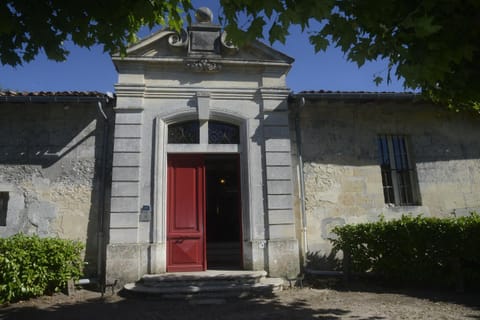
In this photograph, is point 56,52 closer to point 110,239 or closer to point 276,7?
point 276,7

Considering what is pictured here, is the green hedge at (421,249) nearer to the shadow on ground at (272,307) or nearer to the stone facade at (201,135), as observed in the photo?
the shadow on ground at (272,307)

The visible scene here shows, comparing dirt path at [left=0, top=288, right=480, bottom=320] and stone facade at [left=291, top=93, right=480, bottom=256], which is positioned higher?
stone facade at [left=291, top=93, right=480, bottom=256]

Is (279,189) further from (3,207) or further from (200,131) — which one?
(3,207)

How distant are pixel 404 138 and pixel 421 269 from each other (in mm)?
3266

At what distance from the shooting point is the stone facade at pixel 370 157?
711 cm

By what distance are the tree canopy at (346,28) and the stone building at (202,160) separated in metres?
3.26

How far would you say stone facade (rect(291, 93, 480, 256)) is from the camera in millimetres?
7113

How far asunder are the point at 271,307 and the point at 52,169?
5.15m

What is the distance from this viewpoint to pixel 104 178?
264 inches

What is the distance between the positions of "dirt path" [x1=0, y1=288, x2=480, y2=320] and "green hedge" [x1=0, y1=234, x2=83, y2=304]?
22cm

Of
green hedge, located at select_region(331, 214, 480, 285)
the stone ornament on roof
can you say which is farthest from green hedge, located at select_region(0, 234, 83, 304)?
green hedge, located at select_region(331, 214, 480, 285)

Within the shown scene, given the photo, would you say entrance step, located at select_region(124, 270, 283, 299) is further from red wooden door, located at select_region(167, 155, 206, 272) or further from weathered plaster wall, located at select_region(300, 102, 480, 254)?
weathered plaster wall, located at select_region(300, 102, 480, 254)

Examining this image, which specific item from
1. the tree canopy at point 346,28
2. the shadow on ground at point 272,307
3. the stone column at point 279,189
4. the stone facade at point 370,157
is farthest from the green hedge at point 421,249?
the tree canopy at point 346,28

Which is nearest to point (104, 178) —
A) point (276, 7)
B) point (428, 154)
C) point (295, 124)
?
point (295, 124)
